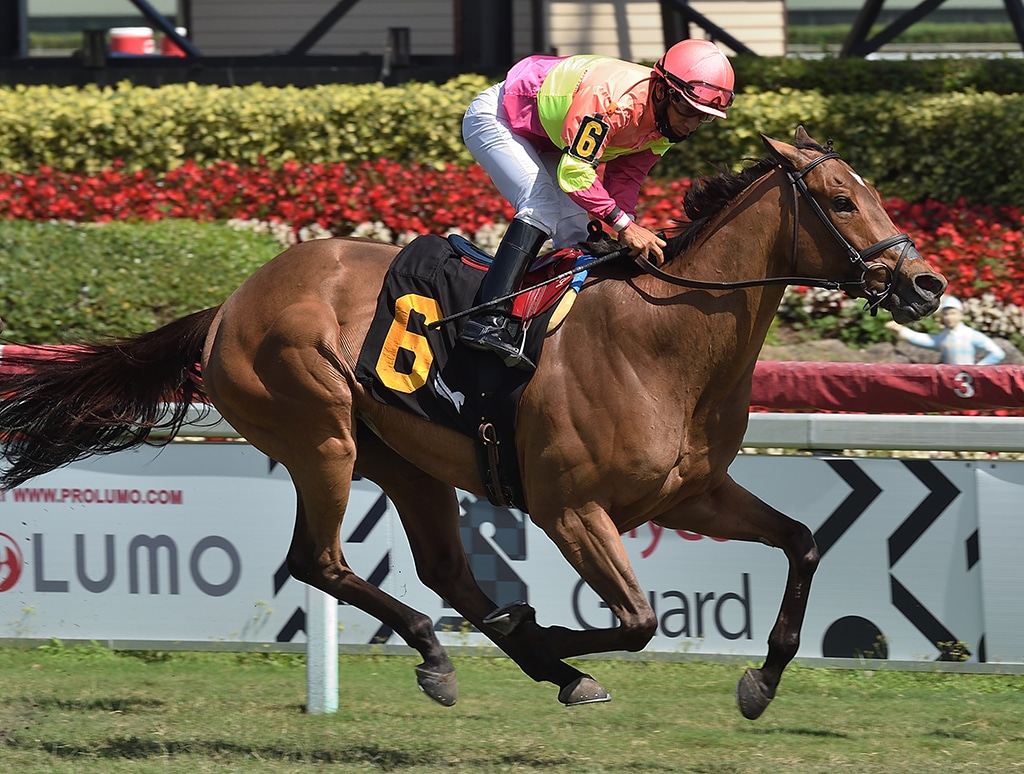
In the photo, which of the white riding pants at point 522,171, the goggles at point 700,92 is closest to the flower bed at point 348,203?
the white riding pants at point 522,171

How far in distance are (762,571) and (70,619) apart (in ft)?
9.33

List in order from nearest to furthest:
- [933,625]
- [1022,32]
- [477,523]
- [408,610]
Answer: [408,610], [933,625], [477,523], [1022,32]

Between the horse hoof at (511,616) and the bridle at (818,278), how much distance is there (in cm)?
114

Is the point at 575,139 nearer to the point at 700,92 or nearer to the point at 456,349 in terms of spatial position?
the point at 700,92

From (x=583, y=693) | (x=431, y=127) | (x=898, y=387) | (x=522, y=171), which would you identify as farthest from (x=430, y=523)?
(x=431, y=127)

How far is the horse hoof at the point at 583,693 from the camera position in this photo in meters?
4.31

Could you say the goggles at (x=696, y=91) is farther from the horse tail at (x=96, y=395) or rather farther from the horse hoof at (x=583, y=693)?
the horse tail at (x=96, y=395)

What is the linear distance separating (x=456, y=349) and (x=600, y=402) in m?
0.52

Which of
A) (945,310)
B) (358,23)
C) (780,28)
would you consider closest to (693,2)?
(780,28)

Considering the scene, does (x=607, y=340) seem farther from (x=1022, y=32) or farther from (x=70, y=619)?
(x=1022, y=32)

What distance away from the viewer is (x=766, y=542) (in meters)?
4.55

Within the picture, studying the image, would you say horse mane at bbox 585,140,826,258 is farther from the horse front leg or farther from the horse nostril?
the horse front leg

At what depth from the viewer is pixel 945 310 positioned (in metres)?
7.96

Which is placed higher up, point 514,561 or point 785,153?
point 785,153
